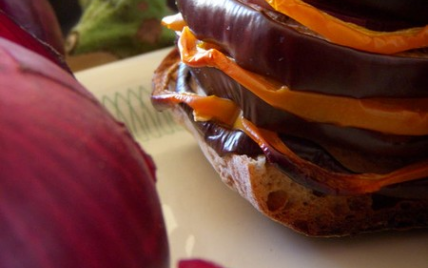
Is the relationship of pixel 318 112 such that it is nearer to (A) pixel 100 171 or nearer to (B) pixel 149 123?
(A) pixel 100 171

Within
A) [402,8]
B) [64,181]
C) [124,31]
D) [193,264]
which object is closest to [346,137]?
[402,8]

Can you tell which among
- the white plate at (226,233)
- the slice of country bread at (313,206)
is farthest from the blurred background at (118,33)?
the slice of country bread at (313,206)

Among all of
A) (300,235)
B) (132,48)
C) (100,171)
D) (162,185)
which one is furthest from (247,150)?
(132,48)

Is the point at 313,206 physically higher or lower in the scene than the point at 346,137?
lower

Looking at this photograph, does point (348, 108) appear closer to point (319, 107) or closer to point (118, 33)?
point (319, 107)

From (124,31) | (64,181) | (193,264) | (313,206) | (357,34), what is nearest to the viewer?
(64,181)

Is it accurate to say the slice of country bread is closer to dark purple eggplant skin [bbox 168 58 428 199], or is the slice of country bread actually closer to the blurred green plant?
dark purple eggplant skin [bbox 168 58 428 199]
